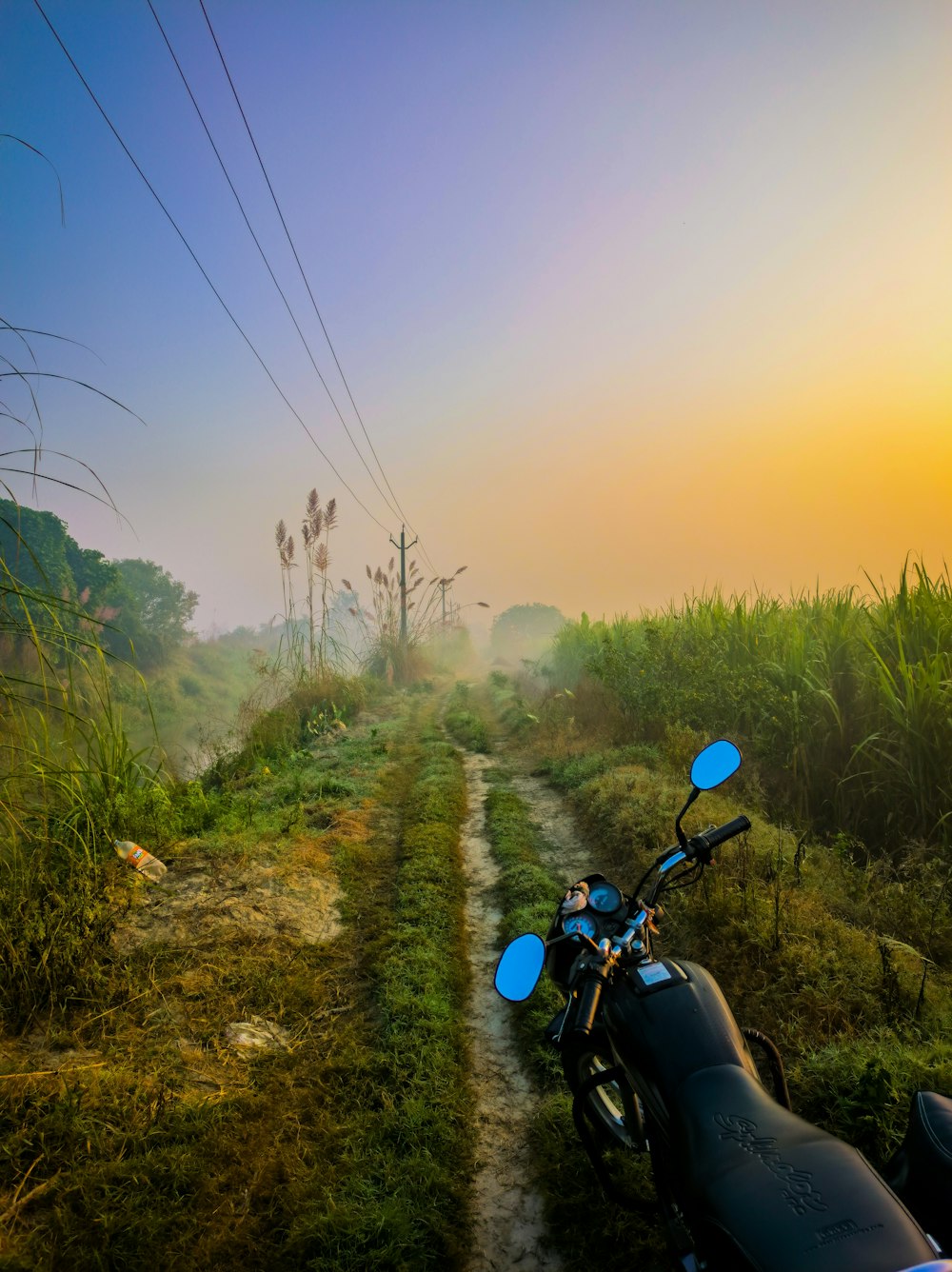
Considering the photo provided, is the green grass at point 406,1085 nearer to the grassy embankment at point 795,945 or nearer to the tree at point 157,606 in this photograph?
the grassy embankment at point 795,945

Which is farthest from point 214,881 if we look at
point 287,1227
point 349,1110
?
point 287,1227

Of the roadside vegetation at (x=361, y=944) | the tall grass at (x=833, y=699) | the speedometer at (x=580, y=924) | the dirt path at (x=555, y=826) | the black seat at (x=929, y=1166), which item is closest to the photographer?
the black seat at (x=929, y=1166)

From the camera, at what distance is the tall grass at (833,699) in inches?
215

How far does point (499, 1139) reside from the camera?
3.11 m

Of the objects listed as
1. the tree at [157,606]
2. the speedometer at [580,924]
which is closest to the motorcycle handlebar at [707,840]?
the speedometer at [580,924]

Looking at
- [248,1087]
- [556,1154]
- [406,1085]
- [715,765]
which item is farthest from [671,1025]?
[248,1087]

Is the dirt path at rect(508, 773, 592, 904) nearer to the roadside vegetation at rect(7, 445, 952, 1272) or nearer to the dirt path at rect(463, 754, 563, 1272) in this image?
the roadside vegetation at rect(7, 445, 952, 1272)

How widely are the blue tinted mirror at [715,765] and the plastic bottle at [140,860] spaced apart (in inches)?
157

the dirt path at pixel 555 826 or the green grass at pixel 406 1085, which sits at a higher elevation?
the dirt path at pixel 555 826


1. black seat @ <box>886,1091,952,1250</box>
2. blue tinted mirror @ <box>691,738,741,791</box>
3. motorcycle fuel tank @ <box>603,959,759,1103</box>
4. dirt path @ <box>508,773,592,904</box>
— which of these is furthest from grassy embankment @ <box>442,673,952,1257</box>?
blue tinted mirror @ <box>691,738,741,791</box>

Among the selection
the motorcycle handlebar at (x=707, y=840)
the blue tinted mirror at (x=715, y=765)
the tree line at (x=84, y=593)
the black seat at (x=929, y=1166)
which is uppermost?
the tree line at (x=84, y=593)

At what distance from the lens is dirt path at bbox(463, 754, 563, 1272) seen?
8.40 ft

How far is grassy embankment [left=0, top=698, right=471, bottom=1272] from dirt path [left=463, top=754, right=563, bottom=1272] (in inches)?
4.1

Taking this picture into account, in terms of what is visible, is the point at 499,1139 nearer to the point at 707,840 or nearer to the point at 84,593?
the point at 707,840
